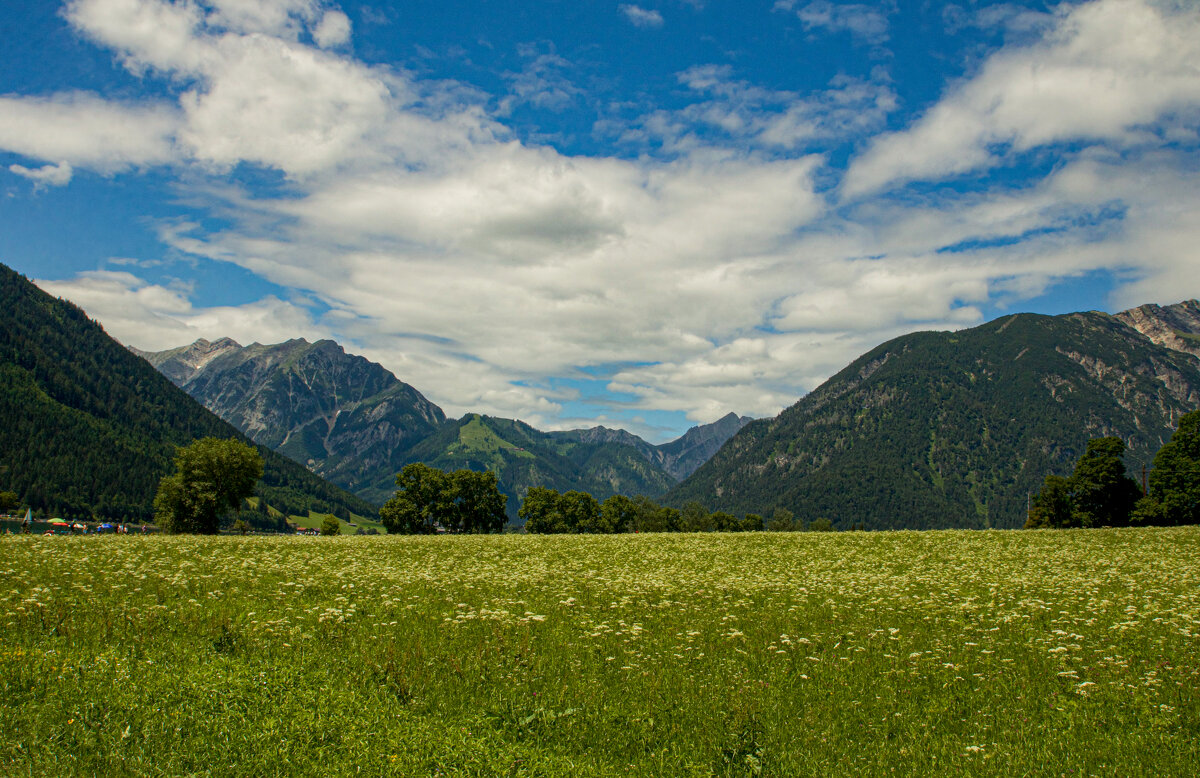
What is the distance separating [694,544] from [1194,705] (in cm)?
3183

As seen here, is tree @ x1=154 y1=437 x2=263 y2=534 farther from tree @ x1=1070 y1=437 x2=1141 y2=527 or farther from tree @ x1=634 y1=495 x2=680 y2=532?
tree @ x1=634 y1=495 x2=680 y2=532

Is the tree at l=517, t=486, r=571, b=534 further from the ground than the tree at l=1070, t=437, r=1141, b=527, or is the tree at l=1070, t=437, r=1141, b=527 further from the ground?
the tree at l=1070, t=437, r=1141, b=527

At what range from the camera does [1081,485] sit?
7631cm

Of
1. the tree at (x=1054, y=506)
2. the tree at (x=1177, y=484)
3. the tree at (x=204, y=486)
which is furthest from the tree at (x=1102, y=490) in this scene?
the tree at (x=204, y=486)

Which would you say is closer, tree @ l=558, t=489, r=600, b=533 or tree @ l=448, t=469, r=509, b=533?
tree @ l=448, t=469, r=509, b=533

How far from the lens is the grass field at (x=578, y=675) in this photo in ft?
27.2

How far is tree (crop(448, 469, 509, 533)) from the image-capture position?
11338cm

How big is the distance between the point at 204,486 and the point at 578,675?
77.4m

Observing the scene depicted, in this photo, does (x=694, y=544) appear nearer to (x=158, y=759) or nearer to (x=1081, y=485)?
(x=158, y=759)

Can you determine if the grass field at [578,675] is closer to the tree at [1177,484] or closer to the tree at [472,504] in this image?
the tree at [1177,484]

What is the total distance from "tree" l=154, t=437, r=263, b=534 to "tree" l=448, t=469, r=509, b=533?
4261cm

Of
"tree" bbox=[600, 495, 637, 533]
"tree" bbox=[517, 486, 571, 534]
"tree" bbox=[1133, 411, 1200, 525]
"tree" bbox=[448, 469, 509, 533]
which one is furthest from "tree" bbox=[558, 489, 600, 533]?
"tree" bbox=[1133, 411, 1200, 525]

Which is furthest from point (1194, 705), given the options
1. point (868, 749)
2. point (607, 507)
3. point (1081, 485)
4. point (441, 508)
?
point (607, 507)

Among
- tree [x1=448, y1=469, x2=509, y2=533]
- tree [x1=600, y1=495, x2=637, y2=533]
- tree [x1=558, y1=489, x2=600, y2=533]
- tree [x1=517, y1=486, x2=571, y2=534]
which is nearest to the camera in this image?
tree [x1=448, y1=469, x2=509, y2=533]
